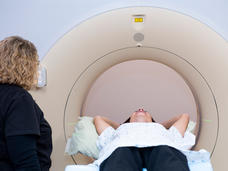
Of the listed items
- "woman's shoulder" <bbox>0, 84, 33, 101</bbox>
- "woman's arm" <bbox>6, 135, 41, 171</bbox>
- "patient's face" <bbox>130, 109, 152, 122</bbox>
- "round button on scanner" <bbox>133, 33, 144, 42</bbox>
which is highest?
"round button on scanner" <bbox>133, 33, 144, 42</bbox>

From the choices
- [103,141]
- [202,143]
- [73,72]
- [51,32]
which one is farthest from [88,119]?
[202,143]

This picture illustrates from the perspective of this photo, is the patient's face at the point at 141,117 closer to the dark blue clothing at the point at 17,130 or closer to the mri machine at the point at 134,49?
the mri machine at the point at 134,49

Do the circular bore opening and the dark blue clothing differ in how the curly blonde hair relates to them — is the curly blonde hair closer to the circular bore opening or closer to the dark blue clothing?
the dark blue clothing

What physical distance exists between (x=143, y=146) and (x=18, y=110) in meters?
0.73

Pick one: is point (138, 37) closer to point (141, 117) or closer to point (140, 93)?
point (141, 117)

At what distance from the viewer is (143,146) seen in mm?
1482

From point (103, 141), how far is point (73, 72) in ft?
1.50

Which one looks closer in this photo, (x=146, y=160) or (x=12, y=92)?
(x=12, y=92)

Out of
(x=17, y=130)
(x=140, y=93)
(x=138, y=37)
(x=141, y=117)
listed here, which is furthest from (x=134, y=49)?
(x=17, y=130)

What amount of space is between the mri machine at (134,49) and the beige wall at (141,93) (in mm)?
711

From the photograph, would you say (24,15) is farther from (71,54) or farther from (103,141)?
(103,141)

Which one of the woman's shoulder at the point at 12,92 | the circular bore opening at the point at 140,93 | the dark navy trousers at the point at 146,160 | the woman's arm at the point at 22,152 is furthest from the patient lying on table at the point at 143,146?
the circular bore opening at the point at 140,93

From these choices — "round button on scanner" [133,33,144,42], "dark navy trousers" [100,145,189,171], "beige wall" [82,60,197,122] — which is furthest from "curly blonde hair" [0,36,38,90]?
"beige wall" [82,60,197,122]

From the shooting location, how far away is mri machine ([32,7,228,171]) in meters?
1.69
